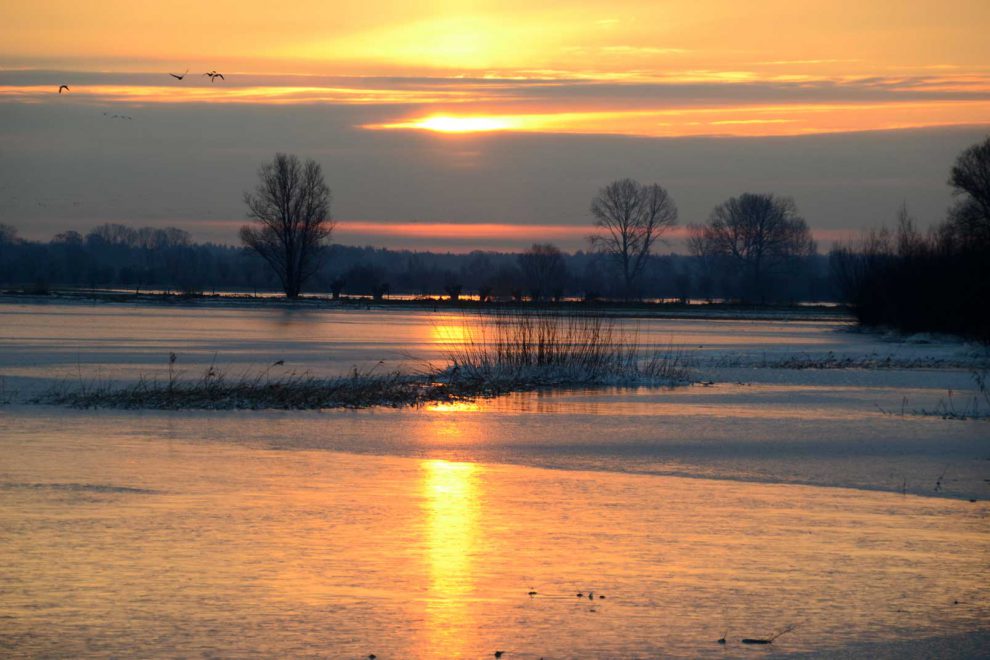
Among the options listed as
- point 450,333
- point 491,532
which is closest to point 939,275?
point 450,333

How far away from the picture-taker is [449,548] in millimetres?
9117

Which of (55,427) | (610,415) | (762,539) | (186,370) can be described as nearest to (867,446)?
(610,415)

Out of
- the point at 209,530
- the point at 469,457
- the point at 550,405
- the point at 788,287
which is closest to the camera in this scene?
the point at 209,530

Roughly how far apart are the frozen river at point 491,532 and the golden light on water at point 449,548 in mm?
29

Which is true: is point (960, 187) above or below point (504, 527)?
above

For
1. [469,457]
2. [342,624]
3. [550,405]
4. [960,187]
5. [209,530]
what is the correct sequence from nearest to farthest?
1. [342,624]
2. [209,530]
3. [469,457]
4. [550,405]
5. [960,187]

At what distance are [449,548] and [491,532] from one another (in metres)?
0.73

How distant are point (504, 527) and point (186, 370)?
1779 centimetres

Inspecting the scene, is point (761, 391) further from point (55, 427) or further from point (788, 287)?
point (788, 287)

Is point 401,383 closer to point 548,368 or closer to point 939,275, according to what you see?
point 548,368

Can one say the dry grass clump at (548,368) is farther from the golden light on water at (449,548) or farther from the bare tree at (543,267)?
the bare tree at (543,267)

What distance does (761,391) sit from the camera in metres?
25.5

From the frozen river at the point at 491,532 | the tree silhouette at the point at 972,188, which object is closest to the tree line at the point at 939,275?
the tree silhouette at the point at 972,188

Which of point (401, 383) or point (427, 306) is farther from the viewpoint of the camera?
point (427, 306)
